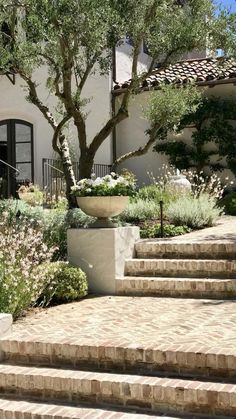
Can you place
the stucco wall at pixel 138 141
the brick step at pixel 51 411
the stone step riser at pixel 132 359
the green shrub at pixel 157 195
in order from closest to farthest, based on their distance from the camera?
the brick step at pixel 51 411 < the stone step riser at pixel 132 359 < the green shrub at pixel 157 195 < the stucco wall at pixel 138 141

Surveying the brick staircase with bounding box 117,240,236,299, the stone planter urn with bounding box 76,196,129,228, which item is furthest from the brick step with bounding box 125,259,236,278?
the stone planter urn with bounding box 76,196,129,228

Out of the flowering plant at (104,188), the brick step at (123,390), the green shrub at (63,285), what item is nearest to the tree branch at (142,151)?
the flowering plant at (104,188)

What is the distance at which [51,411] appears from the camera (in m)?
4.59

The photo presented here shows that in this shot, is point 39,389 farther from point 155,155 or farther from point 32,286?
point 155,155

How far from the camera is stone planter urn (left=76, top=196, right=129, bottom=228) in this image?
792cm

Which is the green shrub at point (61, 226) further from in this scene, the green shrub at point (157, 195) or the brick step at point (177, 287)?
the green shrub at point (157, 195)

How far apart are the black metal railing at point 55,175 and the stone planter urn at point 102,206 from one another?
580 centimetres

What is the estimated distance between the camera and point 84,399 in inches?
188

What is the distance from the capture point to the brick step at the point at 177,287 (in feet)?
23.2

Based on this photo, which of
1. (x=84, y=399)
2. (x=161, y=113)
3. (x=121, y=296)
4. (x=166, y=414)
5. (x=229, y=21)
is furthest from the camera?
(x=161, y=113)

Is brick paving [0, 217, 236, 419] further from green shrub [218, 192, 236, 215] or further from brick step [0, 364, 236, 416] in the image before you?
green shrub [218, 192, 236, 215]

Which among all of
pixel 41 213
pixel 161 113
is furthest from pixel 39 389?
pixel 161 113

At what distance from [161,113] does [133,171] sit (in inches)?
230

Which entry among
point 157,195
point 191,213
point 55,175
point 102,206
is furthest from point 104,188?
point 55,175
